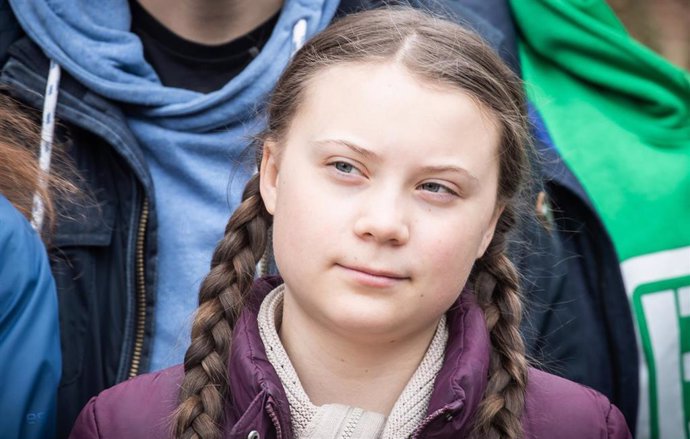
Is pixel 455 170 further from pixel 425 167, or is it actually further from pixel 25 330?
pixel 25 330

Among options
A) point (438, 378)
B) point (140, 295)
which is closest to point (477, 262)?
point (438, 378)

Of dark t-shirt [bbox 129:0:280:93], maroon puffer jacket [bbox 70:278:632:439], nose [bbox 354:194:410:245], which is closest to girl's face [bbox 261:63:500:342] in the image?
nose [bbox 354:194:410:245]

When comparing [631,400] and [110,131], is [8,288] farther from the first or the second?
[631,400]

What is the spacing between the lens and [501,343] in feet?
7.78

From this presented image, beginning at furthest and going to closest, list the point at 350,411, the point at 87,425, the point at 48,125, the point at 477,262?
the point at 48,125 → the point at 477,262 → the point at 87,425 → the point at 350,411

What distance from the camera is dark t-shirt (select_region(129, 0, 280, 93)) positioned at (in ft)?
9.91

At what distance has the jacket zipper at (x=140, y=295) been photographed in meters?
2.79

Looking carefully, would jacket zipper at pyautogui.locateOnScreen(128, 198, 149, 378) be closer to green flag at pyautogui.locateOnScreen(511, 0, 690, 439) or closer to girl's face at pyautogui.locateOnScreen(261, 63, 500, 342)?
girl's face at pyautogui.locateOnScreen(261, 63, 500, 342)

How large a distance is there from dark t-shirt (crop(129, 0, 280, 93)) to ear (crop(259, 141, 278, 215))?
27.9 inches

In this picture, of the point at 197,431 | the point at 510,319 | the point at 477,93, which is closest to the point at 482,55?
the point at 477,93

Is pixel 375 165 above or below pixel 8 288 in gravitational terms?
above

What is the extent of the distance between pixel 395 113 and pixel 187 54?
40.8 inches

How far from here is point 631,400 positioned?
120 inches

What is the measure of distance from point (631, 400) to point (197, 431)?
1301mm
